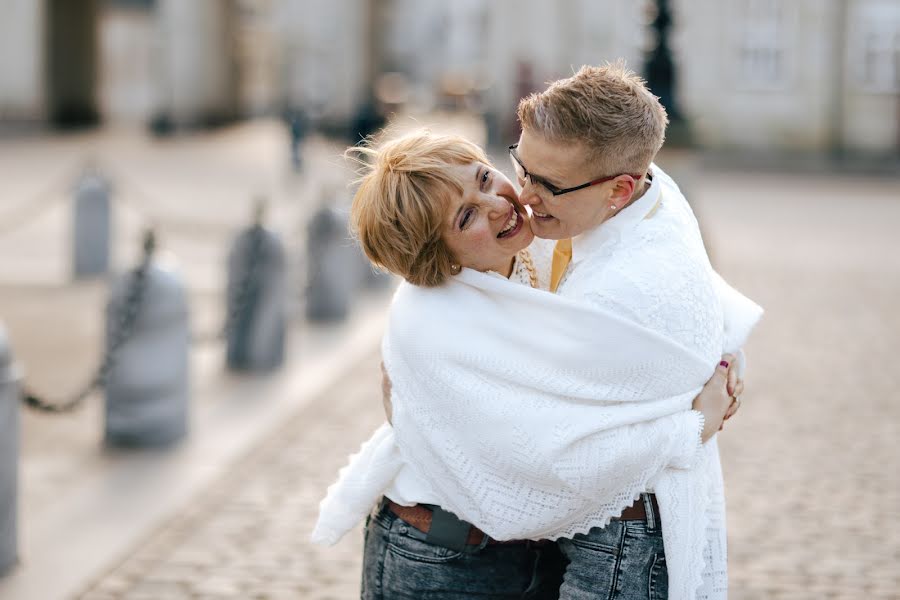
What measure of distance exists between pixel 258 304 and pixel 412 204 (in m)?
5.55

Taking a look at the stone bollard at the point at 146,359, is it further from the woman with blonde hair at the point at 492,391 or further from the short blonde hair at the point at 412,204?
the short blonde hair at the point at 412,204

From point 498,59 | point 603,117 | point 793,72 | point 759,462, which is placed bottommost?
point 759,462

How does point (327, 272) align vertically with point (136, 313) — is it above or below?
below

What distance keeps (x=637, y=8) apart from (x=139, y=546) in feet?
80.9

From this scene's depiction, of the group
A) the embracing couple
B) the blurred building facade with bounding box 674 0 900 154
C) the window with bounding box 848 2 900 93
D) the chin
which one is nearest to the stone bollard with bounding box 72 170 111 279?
the embracing couple

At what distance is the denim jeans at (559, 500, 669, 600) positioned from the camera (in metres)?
2.41

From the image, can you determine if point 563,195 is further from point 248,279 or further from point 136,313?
point 248,279

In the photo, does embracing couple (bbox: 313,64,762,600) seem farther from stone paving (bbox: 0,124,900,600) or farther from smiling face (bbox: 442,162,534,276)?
stone paving (bbox: 0,124,900,600)

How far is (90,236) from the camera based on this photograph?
38.0 ft

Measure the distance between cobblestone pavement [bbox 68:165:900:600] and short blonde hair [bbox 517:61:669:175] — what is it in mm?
2459

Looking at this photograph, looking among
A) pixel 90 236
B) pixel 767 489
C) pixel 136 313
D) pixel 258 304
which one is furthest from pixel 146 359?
pixel 90 236

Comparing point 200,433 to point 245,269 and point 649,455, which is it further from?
point 649,455

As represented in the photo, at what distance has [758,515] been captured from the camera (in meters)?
5.24

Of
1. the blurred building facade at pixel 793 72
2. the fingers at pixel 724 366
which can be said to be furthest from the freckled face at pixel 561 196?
the blurred building facade at pixel 793 72
